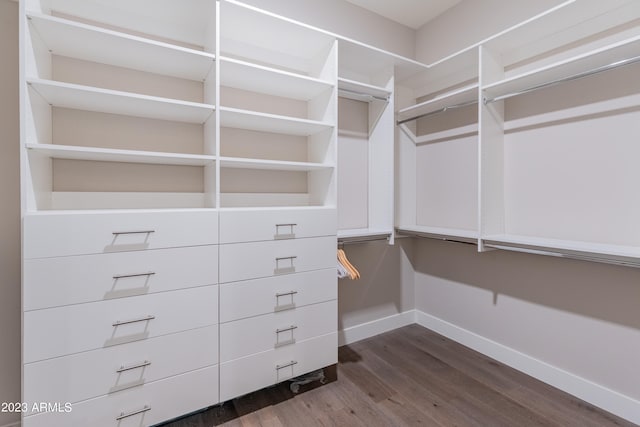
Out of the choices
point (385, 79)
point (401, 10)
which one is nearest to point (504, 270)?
point (385, 79)

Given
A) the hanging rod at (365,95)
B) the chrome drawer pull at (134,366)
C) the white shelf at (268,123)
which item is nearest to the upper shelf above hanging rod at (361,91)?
the hanging rod at (365,95)

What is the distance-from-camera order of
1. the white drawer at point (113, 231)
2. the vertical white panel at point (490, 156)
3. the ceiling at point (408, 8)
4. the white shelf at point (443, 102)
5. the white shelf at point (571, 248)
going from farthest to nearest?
the ceiling at point (408, 8)
the white shelf at point (443, 102)
the vertical white panel at point (490, 156)
the white shelf at point (571, 248)
the white drawer at point (113, 231)

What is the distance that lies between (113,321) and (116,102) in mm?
1053

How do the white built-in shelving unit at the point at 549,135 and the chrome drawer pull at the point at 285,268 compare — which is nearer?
the white built-in shelving unit at the point at 549,135

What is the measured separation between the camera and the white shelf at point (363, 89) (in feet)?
7.14

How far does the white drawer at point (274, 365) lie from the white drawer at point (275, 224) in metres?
0.66

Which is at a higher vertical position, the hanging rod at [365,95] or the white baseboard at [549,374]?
the hanging rod at [365,95]

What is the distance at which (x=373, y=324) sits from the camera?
2652mm

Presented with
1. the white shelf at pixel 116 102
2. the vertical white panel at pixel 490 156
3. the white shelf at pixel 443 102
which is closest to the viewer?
the white shelf at pixel 116 102

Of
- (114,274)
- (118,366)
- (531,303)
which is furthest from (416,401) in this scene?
(114,274)

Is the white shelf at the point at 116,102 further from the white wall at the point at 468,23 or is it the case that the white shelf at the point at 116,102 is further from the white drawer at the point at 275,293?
the white wall at the point at 468,23

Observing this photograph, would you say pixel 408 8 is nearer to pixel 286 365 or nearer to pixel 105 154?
pixel 105 154

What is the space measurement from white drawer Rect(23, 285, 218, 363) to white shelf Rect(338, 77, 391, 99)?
5.28ft

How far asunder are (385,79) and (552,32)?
1.07 metres
